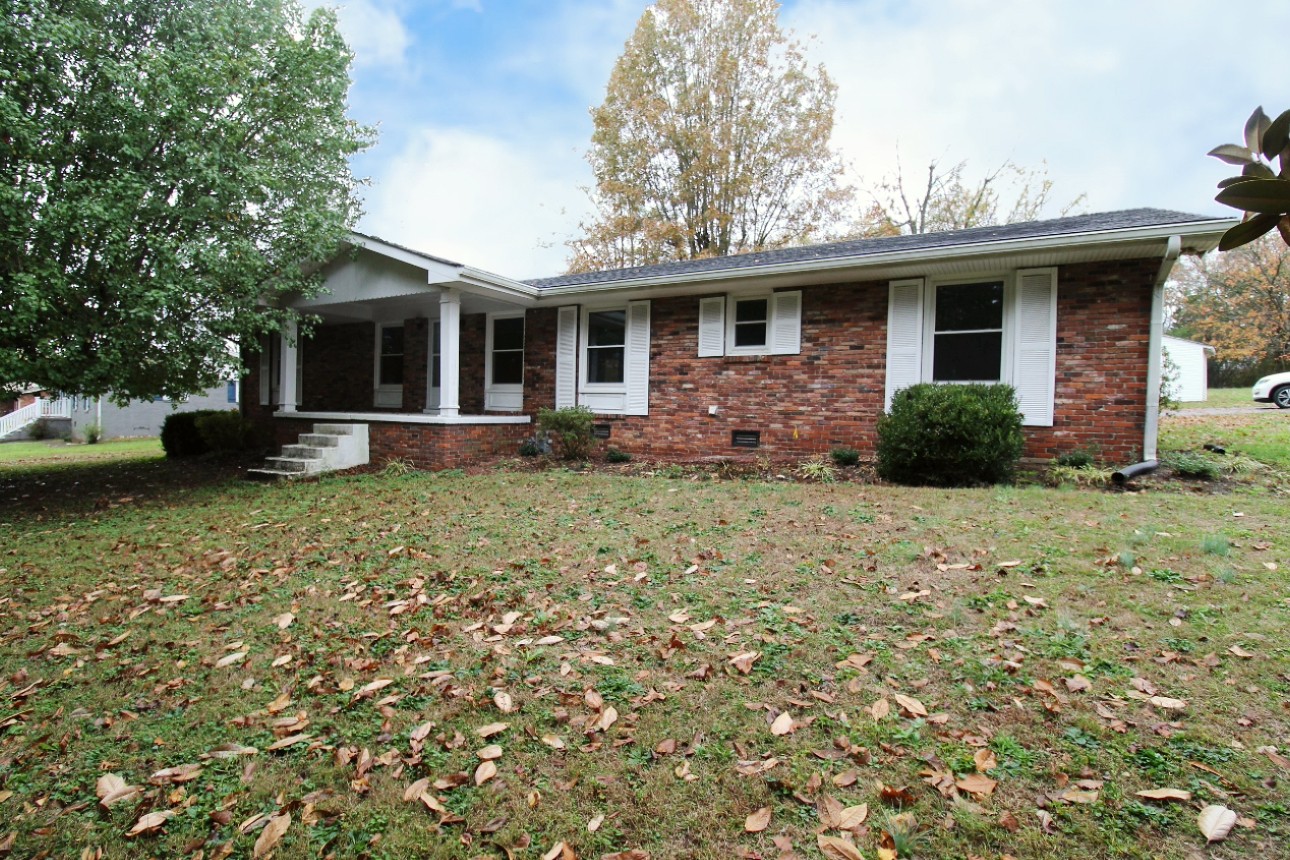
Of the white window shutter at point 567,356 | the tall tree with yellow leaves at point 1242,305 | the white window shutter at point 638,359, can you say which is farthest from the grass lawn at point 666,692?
the tall tree with yellow leaves at point 1242,305

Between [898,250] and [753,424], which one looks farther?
[753,424]

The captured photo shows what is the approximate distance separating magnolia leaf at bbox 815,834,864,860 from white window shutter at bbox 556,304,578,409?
32.3 ft

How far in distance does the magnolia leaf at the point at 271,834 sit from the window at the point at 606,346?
9230mm

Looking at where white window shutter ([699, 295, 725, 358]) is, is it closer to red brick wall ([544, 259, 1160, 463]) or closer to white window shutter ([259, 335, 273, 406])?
red brick wall ([544, 259, 1160, 463])

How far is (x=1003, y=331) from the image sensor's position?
8.49 meters

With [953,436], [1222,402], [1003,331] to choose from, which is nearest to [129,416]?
[953,436]

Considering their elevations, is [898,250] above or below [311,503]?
above

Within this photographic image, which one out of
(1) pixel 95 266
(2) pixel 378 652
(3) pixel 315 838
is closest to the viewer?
(3) pixel 315 838

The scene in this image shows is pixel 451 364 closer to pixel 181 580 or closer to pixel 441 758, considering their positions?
pixel 181 580

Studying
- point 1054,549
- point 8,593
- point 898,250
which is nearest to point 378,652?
point 8,593

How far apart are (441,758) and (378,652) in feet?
3.67

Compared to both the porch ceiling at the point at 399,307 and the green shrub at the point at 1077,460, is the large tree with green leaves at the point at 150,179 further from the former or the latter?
the green shrub at the point at 1077,460

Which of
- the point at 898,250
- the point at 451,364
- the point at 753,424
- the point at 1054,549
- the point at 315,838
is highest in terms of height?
A: the point at 898,250

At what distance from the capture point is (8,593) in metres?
4.53
